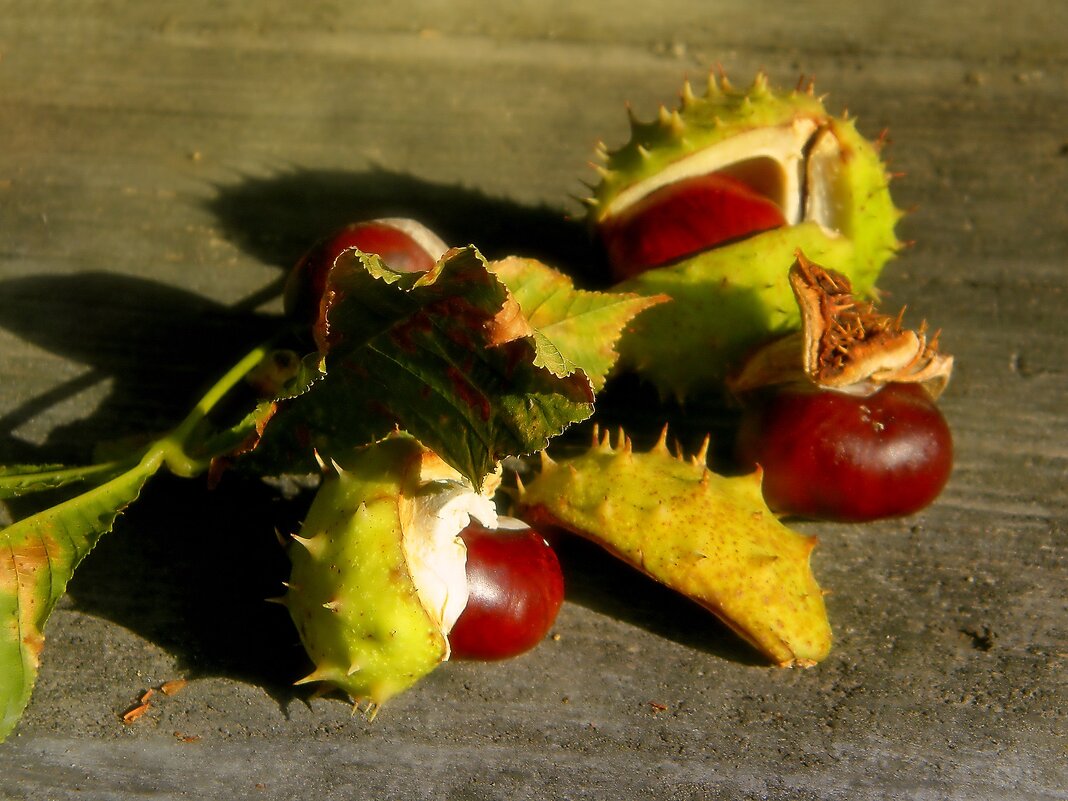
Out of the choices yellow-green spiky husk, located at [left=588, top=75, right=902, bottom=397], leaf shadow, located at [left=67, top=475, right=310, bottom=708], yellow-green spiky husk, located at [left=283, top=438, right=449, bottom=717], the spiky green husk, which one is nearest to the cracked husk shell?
yellow-green spiky husk, located at [left=283, top=438, right=449, bottom=717]

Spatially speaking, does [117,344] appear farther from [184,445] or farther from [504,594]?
[504,594]

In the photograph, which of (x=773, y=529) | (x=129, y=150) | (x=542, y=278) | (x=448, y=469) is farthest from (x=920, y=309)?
(x=129, y=150)

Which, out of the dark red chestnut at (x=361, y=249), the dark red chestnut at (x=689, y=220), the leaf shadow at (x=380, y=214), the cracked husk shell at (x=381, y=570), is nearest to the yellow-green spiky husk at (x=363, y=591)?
the cracked husk shell at (x=381, y=570)

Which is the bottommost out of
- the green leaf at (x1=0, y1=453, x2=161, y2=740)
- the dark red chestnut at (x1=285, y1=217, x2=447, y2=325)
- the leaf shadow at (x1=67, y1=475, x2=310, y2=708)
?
the leaf shadow at (x1=67, y1=475, x2=310, y2=708)

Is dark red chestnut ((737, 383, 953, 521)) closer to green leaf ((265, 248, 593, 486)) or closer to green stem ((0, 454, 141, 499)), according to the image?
green leaf ((265, 248, 593, 486))

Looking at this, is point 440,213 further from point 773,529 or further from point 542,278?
point 773,529

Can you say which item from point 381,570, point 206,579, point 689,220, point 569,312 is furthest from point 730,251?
point 206,579

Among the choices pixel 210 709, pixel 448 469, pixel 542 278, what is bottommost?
pixel 210 709
